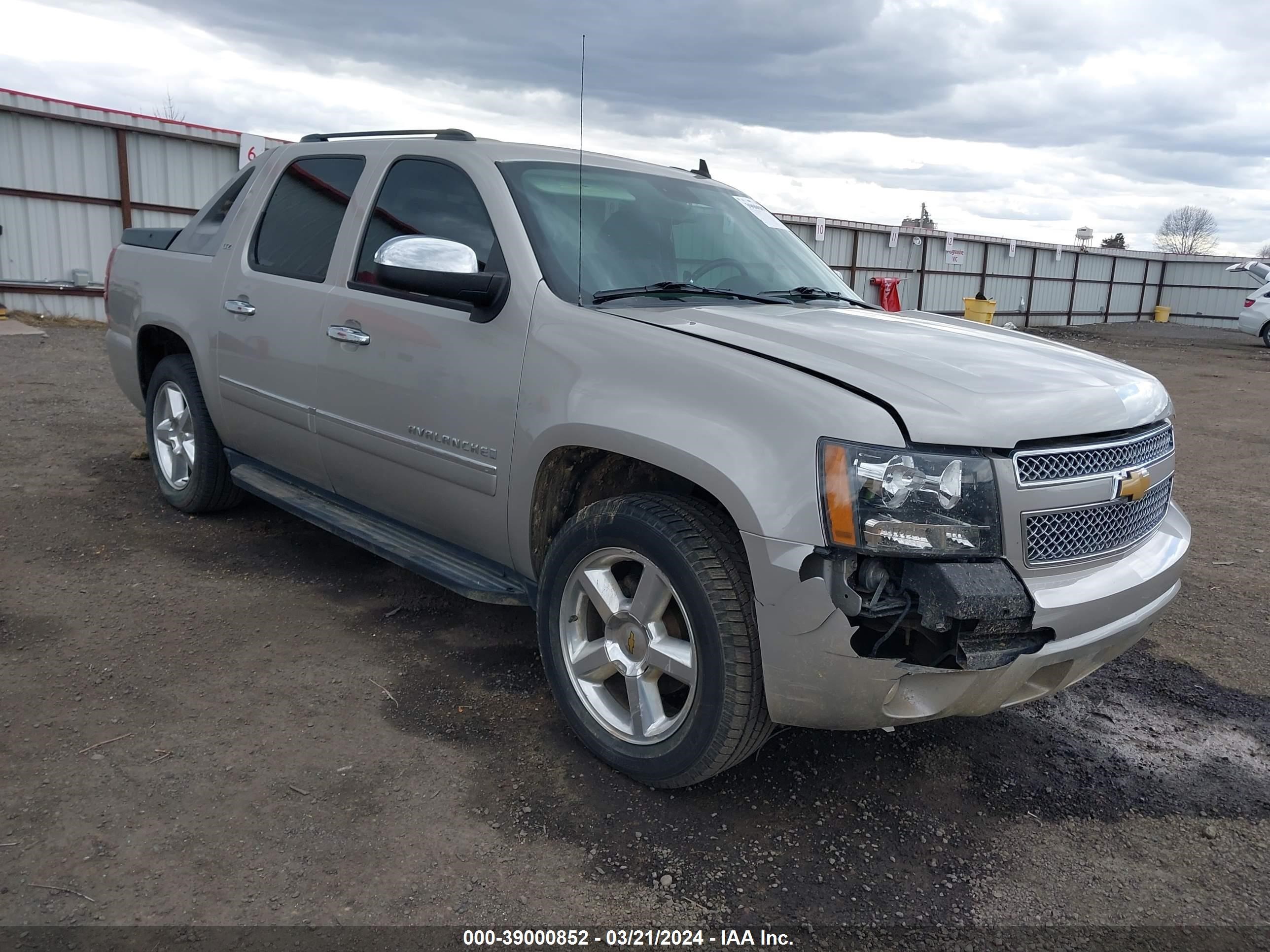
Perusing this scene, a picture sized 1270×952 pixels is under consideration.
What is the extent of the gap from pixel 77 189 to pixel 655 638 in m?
16.1

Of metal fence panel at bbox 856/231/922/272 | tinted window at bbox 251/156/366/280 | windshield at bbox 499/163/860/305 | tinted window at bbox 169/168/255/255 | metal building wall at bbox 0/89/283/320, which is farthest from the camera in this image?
metal fence panel at bbox 856/231/922/272

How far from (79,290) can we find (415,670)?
14.7m

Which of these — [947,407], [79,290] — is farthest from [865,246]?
[947,407]

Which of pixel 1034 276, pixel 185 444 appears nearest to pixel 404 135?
pixel 185 444

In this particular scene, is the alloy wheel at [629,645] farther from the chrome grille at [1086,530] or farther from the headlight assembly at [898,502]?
the chrome grille at [1086,530]

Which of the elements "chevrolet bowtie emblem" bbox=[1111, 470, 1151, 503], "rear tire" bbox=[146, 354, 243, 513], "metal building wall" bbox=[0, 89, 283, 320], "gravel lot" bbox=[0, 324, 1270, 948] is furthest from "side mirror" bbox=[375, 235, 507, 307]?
"metal building wall" bbox=[0, 89, 283, 320]

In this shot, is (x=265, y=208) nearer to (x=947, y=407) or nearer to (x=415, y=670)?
(x=415, y=670)

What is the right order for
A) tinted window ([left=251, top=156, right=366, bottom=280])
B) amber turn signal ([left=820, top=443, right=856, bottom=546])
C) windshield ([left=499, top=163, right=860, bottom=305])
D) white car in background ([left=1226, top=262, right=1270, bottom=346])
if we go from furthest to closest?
1. white car in background ([left=1226, top=262, right=1270, bottom=346])
2. tinted window ([left=251, top=156, right=366, bottom=280])
3. windshield ([left=499, top=163, right=860, bottom=305])
4. amber turn signal ([left=820, top=443, right=856, bottom=546])

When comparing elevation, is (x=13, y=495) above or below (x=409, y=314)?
below

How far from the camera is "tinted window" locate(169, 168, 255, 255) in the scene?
15.5ft

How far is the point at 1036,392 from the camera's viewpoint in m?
2.50

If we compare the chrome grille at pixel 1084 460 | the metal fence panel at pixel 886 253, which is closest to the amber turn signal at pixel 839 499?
the chrome grille at pixel 1084 460

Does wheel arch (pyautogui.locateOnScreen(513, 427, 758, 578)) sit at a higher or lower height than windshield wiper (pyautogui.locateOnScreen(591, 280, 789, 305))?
lower

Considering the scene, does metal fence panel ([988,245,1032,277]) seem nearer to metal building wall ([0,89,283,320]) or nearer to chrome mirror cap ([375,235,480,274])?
metal building wall ([0,89,283,320])
